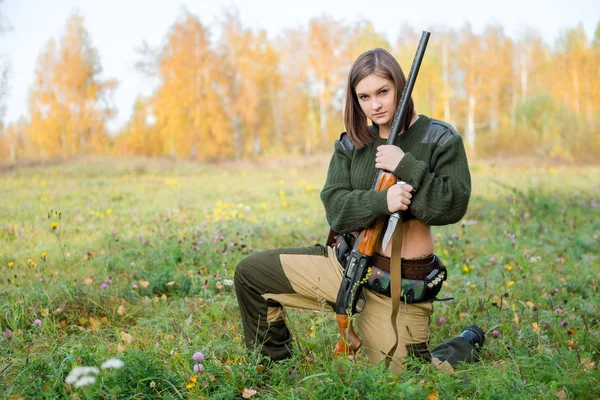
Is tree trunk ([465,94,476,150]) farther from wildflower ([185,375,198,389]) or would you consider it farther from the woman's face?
wildflower ([185,375,198,389])

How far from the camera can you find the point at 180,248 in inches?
222

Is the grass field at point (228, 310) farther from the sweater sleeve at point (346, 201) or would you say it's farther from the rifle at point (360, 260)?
the sweater sleeve at point (346, 201)

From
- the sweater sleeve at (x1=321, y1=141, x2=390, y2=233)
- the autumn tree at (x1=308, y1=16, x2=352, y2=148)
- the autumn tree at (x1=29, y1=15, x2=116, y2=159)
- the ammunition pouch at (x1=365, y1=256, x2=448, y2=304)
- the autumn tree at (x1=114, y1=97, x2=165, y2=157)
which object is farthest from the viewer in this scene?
the autumn tree at (x1=114, y1=97, x2=165, y2=157)

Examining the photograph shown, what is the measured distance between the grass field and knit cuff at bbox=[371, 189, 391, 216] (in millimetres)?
819

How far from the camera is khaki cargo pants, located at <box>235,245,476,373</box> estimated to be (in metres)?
3.16

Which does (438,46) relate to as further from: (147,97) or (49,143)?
(49,143)

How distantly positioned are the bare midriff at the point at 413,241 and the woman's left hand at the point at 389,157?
0.40 m

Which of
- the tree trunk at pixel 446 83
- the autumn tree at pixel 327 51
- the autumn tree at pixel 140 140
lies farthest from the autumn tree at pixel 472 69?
the autumn tree at pixel 140 140

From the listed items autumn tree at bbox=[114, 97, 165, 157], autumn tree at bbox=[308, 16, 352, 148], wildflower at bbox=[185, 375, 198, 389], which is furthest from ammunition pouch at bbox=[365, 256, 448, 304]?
autumn tree at bbox=[114, 97, 165, 157]

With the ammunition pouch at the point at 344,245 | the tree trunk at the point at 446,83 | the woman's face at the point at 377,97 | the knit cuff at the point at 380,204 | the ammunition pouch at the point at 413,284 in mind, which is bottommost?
the ammunition pouch at the point at 413,284

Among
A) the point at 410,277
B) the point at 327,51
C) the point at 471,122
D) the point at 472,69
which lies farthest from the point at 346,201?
the point at 472,69

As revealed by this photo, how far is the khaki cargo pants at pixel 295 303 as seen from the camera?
124 inches

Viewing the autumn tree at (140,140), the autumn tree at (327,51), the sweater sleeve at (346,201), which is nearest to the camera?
the sweater sleeve at (346,201)

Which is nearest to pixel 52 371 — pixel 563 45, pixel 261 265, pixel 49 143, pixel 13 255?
pixel 261 265
